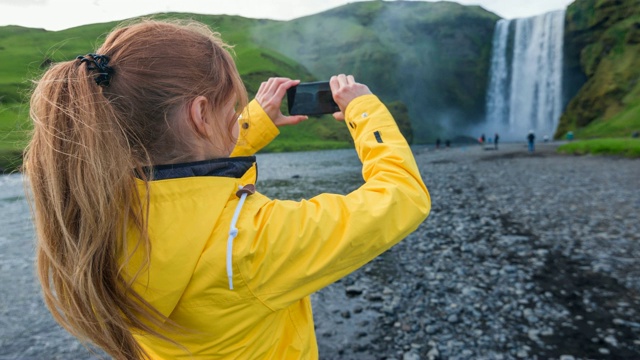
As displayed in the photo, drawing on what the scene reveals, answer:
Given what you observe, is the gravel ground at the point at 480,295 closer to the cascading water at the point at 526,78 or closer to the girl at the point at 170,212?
the girl at the point at 170,212

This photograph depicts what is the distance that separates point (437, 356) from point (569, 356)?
1.47 meters

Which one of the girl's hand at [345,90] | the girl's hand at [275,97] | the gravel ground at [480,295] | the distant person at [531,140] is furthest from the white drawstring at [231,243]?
the distant person at [531,140]

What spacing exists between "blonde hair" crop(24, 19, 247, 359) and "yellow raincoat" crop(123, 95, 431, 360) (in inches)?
3.8

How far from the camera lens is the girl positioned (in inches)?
65.4

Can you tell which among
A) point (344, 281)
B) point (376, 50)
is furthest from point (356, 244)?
point (376, 50)

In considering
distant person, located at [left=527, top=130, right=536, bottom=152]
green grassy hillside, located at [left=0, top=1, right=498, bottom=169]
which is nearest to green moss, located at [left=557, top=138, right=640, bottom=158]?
distant person, located at [left=527, top=130, right=536, bottom=152]

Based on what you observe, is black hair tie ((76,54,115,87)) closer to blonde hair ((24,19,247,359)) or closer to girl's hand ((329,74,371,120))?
blonde hair ((24,19,247,359))

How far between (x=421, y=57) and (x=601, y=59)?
4833 cm

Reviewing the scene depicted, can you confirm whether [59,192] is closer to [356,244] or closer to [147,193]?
[147,193]

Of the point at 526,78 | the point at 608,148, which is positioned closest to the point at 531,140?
the point at 608,148

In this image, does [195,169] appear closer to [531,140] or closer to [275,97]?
[275,97]

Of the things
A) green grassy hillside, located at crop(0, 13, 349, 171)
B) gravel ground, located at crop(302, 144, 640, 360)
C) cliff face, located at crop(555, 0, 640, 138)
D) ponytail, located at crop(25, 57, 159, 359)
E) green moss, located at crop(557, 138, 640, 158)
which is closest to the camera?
ponytail, located at crop(25, 57, 159, 359)

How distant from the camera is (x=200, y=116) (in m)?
1.88

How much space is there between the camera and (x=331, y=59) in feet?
393
